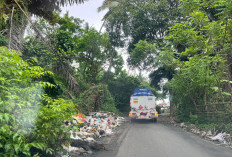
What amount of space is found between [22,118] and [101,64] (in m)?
20.7

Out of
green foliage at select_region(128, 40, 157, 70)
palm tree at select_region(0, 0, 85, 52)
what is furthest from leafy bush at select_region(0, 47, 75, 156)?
green foliage at select_region(128, 40, 157, 70)

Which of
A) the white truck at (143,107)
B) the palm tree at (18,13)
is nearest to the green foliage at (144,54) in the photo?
the white truck at (143,107)

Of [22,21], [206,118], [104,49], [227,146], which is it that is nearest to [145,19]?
[104,49]

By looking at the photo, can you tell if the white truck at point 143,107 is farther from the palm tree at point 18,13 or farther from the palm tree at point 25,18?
the palm tree at point 18,13

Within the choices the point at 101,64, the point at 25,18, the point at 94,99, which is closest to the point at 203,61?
the point at 25,18

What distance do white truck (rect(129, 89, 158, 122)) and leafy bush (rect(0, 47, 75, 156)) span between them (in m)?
11.7

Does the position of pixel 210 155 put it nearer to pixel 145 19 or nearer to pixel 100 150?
pixel 100 150

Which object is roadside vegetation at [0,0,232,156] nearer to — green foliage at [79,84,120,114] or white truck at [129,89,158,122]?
green foliage at [79,84,120,114]

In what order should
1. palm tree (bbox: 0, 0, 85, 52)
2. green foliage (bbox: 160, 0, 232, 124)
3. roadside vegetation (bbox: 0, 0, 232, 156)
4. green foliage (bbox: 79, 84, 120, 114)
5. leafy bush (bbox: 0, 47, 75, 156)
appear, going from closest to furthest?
leafy bush (bbox: 0, 47, 75, 156)
roadside vegetation (bbox: 0, 0, 232, 156)
palm tree (bbox: 0, 0, 85, 52)
green foliage (bbox: 160, 0, 232, 124)
green foliage (bbox: 79, 84, 120, 114)

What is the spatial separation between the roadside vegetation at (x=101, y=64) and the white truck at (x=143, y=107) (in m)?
2.00

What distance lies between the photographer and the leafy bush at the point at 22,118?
3.11 meters

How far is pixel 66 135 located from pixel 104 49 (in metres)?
19.6

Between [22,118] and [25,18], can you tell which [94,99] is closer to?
[25,18]

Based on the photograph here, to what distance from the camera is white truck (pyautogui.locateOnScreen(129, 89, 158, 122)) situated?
15.5 metres
